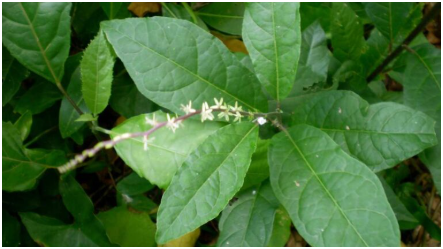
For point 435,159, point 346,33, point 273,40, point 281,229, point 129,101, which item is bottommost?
point 281,229

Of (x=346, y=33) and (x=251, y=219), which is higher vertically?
(x=346, y=33)

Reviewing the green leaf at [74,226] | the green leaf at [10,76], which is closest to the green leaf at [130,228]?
the green leaf at [74,226]

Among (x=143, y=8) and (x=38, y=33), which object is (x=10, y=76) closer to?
(x=38, y=33)

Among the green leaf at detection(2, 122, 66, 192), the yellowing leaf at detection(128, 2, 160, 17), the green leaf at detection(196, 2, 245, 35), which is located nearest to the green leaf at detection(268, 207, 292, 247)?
the green leaf at detection(196, 2, 245, 35)

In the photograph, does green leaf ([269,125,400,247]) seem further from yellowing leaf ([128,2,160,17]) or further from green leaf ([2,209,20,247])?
green leaf ([2,209,20,247])

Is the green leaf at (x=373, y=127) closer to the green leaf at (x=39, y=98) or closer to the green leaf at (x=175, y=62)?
the green leaf at (x=175, y=62)

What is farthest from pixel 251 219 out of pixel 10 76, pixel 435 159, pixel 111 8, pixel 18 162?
pixel 10 76
